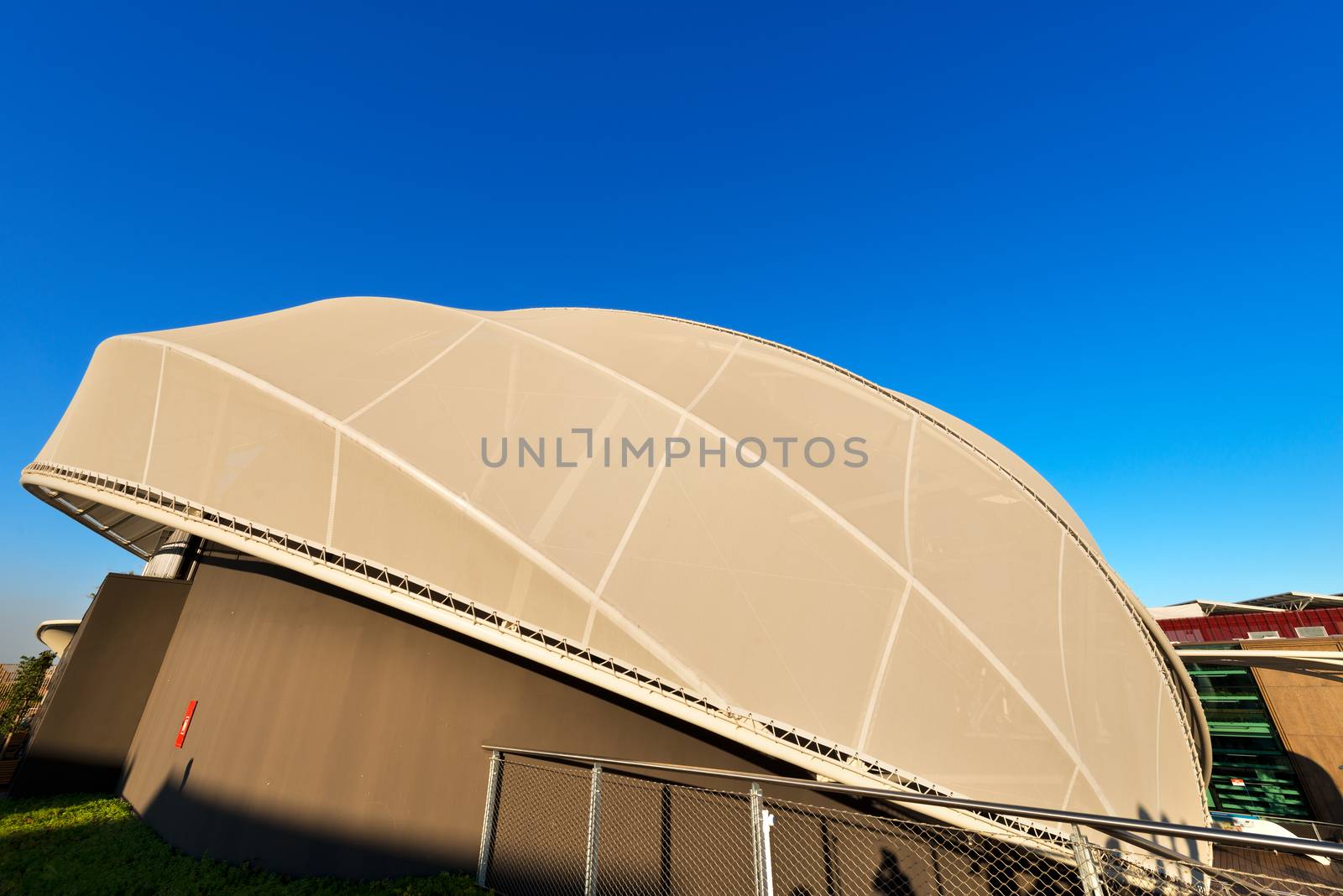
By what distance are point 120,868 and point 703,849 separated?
753cm

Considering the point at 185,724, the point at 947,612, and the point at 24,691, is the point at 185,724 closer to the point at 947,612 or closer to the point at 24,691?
the point at 947,612

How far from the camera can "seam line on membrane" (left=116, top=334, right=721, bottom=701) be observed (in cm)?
530

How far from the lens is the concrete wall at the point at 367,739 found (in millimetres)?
6633

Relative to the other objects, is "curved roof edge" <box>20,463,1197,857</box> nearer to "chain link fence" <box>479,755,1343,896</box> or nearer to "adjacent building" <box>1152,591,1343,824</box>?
"chain link fence" <box>479,755,1343,896</box>

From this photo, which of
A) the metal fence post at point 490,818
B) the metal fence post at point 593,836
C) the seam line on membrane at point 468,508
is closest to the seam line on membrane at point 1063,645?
the seam line on membrane at point 468,508

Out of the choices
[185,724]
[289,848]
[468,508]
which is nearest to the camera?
[468,508]

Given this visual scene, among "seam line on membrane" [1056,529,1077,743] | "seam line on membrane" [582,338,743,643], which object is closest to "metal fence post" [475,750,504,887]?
"seam line on membrane" [582,338,743,643]

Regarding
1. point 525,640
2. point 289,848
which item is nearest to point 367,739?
point 289,848

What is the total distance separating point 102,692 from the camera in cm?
1192

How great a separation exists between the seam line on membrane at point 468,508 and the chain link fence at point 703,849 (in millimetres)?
1322

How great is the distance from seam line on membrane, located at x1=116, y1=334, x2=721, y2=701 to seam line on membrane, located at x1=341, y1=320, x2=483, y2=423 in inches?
9.6

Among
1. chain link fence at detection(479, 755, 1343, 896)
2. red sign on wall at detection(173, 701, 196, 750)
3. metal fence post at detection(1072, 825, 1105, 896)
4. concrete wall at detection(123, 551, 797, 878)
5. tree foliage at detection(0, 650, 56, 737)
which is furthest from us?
tree foliage at detection(0, 650, 56, 737)

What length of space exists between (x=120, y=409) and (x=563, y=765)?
7278 millimetres

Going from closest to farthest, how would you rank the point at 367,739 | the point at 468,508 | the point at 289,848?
the point at 468,508 < the point at 289,848 < the point at 367,739
